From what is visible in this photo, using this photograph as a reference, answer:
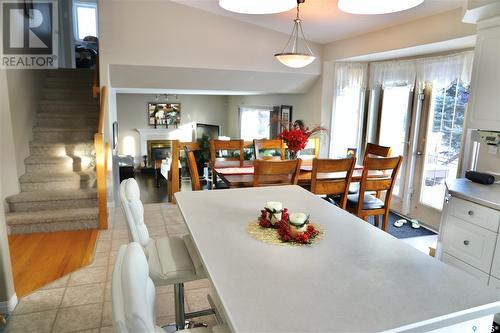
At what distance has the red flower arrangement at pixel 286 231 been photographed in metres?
1.57

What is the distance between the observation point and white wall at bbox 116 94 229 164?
10.7m

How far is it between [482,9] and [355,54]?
2.37m

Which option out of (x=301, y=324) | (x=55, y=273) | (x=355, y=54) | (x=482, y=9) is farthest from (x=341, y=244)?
(x=355, y=54)

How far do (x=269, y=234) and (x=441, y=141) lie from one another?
11.8ft

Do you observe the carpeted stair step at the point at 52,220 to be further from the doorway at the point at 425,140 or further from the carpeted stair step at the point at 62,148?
the doorway at the point at 425,140

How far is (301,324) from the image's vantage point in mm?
986

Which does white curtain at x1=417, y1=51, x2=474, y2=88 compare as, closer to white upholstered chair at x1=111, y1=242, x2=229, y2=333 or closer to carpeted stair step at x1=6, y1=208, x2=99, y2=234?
white upholstered chair at x1=111, y1=242, x2=229, y2=333

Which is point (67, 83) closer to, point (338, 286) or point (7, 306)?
point (7, 306)

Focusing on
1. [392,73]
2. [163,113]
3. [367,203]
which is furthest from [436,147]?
[163,113]

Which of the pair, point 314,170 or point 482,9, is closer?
point 482,9

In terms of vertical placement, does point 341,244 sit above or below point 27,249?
above

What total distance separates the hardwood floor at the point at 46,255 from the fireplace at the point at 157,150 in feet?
24.3

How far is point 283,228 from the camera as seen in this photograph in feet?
5.39

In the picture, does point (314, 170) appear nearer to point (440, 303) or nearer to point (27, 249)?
point (440, 303)
